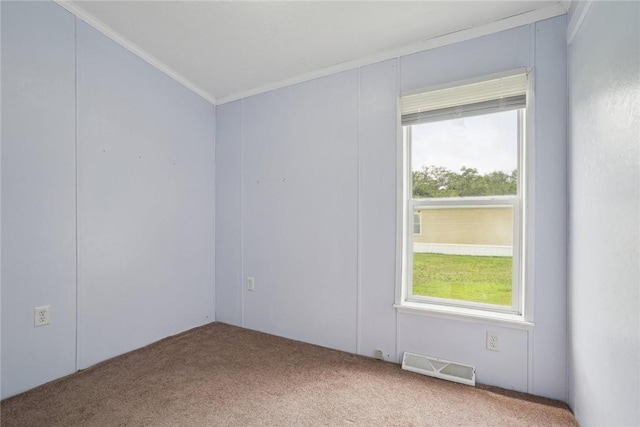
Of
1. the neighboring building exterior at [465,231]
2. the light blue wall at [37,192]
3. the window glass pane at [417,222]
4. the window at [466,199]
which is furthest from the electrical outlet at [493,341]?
the light blue wall at [37,192]

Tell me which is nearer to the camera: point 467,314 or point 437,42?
point 467,314

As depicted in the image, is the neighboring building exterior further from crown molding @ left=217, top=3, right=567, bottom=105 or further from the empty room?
crown molding @ left=217, top=3, right=567, bottom=105

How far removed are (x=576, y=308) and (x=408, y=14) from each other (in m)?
1.94

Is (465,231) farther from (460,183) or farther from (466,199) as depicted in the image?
(460,183)

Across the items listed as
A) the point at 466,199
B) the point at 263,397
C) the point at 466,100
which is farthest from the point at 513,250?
the point at 263,397

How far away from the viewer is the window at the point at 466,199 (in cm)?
185

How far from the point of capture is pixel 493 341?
5.95ft

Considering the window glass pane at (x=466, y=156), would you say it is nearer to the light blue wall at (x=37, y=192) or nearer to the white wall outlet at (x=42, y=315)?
the light blue wall at (x=37, y=192)

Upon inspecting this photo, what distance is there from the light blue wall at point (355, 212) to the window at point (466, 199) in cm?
11

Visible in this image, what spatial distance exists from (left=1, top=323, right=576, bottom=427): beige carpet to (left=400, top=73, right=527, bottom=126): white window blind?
1.76 m

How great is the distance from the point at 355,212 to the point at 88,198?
1.94 m

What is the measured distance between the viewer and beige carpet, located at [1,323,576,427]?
1516mm

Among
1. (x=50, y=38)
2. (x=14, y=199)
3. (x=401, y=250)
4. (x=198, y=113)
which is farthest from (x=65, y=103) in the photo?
(x=401, y=250)

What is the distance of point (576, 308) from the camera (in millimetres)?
1512
